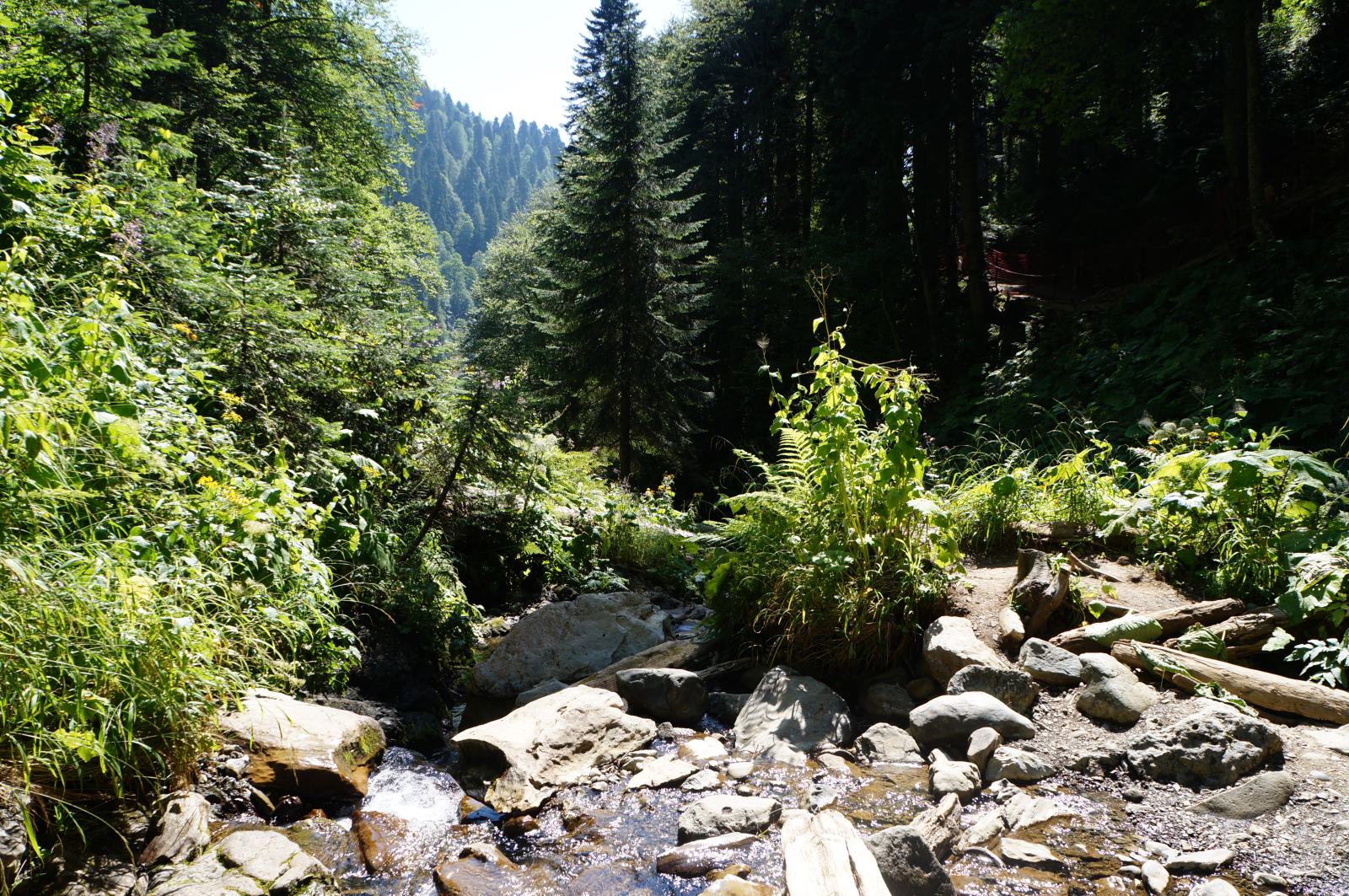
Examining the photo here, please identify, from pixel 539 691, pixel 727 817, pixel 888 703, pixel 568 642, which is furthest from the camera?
pixel 568 642

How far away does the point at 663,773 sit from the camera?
399 cm

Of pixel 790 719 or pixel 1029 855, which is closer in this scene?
pixel 1029 855

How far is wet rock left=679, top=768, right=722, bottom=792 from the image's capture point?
3.85 meters

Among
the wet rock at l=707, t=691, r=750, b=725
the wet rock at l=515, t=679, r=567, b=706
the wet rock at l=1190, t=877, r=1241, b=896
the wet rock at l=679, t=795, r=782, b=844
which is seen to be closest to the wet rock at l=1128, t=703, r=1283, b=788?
the wet rock at l=1190, t=877, r=1241, b=896

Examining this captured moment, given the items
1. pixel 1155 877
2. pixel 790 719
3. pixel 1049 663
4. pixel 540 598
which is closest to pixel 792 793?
pixel 790 719

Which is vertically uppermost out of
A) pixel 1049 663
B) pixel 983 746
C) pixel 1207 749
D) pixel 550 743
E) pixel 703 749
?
pixel 1049 663

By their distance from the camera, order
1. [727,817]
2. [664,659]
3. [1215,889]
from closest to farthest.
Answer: [1215,889] < [727,817] < [664,659]

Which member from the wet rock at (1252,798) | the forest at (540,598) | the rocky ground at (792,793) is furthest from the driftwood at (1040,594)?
the wet rock at (1252,798)

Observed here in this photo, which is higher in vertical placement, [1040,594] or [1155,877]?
[1040,594]

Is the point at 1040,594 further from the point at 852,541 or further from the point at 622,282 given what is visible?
the point at 622,282

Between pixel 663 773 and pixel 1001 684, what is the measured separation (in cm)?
199

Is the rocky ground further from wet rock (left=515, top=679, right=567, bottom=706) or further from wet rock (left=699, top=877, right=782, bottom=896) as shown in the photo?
wet rock (left=515, top=679, right=567, bottom=706)

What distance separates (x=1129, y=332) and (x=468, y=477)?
12.4 meters

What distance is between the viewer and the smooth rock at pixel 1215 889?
2609 mm
